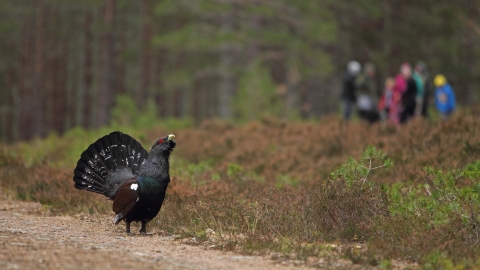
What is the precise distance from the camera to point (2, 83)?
50719 mm

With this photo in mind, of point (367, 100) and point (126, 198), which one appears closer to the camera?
point (126, 198)

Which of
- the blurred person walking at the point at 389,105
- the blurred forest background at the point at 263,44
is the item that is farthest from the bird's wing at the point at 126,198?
the blurred forest background at the point at 263,44

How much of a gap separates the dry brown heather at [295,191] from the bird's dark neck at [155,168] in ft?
2.25

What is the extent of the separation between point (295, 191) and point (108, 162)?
2.66 m

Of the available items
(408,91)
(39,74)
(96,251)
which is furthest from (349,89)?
(39,74)

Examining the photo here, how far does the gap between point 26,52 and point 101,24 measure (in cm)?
1241

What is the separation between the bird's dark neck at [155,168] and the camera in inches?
320

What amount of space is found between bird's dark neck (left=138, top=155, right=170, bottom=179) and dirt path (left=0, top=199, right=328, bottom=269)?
70cm

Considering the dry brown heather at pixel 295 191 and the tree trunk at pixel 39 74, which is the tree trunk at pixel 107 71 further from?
the dry brown heather at pixel 295 191

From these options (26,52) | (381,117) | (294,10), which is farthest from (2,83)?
(381,117)

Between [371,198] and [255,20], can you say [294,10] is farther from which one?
[371,198]

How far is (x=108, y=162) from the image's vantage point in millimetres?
8992

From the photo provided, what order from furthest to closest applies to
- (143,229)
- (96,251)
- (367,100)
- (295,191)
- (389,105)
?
(367,100) → (389,105) → (295,191) → (143,229) → (96,251)

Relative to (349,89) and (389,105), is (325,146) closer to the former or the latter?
(389,105)
